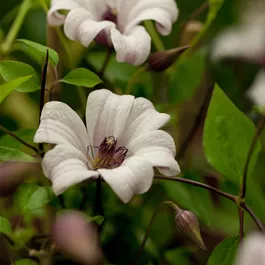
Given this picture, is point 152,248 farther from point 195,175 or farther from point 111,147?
point 111,147

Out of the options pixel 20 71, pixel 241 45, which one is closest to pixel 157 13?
pixel 20 71

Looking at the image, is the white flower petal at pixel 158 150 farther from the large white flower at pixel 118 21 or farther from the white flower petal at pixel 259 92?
the white flower petal at pixel 259 92

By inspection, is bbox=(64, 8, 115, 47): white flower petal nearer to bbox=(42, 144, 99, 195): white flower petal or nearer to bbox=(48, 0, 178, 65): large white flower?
bbox=(48, 0, 178, 65): large white flower

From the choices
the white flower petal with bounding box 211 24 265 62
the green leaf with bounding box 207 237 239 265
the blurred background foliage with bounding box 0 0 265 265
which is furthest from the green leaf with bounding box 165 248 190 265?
the white flower petal with bounding box 211 24 265 62

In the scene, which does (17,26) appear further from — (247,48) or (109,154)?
(247,48)

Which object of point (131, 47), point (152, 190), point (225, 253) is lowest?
point (152, 190)

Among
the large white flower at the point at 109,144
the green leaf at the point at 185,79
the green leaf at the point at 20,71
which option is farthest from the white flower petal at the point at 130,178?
the green leaf at the point at 185,79

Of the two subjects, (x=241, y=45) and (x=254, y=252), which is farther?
(x=241, y=45)
